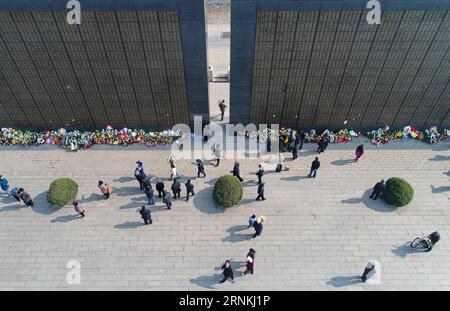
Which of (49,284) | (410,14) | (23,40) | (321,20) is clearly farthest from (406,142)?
(23,40)

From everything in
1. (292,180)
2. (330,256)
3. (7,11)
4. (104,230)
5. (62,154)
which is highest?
(7,11)

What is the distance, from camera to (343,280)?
12320mm

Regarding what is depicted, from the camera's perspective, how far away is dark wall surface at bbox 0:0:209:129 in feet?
45.8

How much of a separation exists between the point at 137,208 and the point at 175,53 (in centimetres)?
737

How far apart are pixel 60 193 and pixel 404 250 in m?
14.8

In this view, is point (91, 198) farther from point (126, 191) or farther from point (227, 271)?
point (227, 271)

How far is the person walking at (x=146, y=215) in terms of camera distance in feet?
43.2

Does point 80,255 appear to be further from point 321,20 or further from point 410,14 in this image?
point 410,14

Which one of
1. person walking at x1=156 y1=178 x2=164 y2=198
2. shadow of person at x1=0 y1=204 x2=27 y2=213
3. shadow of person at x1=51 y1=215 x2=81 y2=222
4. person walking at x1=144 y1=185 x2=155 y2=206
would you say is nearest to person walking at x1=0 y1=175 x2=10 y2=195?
shadow of person at x1=0 y1=204 x2=27 y2=213

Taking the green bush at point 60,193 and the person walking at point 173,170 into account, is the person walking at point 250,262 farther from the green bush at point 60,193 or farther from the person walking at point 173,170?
the green bush at point 60,193

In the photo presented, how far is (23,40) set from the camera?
1484 centimetres

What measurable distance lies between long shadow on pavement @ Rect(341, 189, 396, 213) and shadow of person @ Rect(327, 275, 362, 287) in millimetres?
3602
